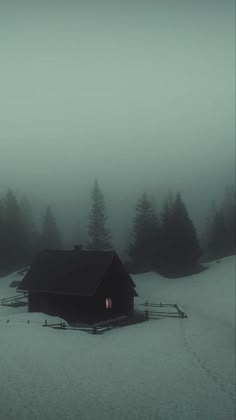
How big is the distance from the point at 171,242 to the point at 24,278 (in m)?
9.56

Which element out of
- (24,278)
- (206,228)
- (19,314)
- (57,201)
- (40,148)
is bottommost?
(19,314)

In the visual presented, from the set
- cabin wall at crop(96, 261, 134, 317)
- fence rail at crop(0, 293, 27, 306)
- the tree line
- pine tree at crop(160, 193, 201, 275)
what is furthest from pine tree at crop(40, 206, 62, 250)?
pine tree at crop(160, 193, 201, 275)

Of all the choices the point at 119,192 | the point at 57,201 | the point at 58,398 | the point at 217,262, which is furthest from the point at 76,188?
the point at 217,262

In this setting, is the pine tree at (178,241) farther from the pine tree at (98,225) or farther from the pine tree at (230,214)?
the pine tree at (230,214)

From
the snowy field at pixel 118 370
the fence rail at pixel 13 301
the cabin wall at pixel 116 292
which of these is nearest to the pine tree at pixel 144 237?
the snowy field at pixel 118 370

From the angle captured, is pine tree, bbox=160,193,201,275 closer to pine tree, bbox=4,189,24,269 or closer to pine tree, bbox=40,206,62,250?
pine tree, bbox=40,206,62,250

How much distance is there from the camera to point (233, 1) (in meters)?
35.3

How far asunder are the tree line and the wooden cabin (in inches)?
58.1

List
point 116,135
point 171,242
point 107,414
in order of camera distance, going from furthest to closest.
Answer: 1. point 116,135
2. point 171,242
3. point 107,414

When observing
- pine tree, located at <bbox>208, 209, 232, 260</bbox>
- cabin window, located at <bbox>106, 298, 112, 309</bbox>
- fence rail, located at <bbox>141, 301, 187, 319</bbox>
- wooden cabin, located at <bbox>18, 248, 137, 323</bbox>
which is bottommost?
fence rail, located at <bbox>141, 301, 187, 319</bbox>

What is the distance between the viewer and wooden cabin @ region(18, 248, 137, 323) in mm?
20672

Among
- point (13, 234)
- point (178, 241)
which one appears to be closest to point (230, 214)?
point (178, 241)

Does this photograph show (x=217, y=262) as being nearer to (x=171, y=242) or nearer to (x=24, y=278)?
(x=171, y=242)

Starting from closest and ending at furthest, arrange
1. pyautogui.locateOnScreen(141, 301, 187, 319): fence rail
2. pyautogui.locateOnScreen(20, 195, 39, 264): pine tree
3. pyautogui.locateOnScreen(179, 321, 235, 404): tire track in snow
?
pyautogui.locateOnScreen(179, 321, 235, 404): tire track in snow < pyautogui.locateOnScreen(20, 195, 39, 264): pine tree < pyautogui.locateOnScreen(141, 301, 187, 319): fence rail
